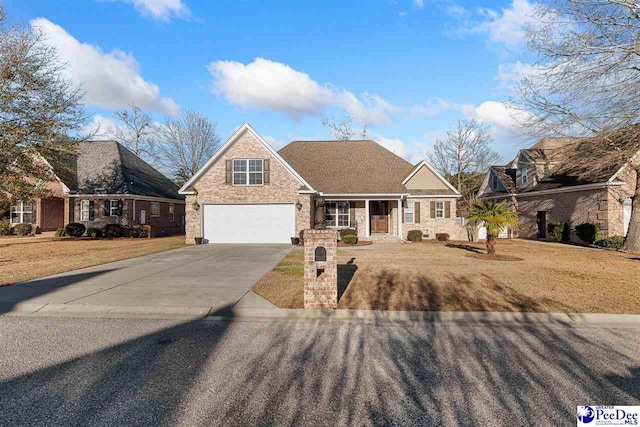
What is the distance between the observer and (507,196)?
28.6 metres

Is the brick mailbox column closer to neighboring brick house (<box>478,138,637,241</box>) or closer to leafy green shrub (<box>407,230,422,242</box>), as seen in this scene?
neighboring brick house (<box>478,138,637,241</box>)

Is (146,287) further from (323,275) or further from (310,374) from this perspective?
(310,374)

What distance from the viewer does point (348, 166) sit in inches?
965

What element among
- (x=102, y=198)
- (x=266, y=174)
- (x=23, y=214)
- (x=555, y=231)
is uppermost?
(x=266, y=174)

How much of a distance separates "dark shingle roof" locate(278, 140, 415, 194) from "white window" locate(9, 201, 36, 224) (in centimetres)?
2020

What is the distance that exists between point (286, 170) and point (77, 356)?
16.4m

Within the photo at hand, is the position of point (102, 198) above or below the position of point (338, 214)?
above

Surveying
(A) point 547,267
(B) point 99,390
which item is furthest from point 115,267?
(A) point 547,267

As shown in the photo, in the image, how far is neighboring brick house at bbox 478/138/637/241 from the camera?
1764 centimetres

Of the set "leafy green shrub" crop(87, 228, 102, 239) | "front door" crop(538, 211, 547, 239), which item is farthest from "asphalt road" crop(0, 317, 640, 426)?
"front door" crop(538, 211, 547, 239)

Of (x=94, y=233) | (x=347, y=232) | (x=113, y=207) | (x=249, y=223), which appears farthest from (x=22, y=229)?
(x=347, y=232)

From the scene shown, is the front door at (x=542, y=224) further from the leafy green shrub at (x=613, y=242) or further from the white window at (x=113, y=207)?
the white window at (x=113, y=207)

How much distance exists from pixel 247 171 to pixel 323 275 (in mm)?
14915

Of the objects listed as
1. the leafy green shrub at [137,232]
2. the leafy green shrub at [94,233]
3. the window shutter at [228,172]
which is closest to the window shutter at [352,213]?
the window shutter at [228,172]
